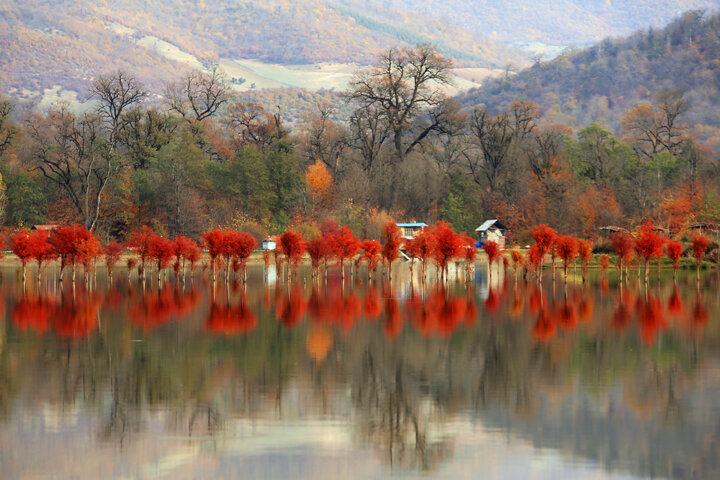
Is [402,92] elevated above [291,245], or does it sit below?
above

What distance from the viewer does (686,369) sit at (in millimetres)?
26188

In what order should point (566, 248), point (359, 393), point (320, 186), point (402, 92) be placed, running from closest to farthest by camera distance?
point (359, 393), point (566, 248), point (320, 186), point (402, 92)

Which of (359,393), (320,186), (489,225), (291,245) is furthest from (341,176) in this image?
(359,393)

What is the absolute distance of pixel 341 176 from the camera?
11512cm

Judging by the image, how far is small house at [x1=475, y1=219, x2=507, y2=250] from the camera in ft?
335

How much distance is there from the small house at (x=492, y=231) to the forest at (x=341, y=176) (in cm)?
176

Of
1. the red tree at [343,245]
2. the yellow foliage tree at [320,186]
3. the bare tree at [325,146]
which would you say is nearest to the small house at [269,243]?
the yellow foliage tree at [320,186]

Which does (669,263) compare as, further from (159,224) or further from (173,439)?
(173,439)

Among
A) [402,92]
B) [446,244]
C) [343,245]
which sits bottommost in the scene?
[343,245]

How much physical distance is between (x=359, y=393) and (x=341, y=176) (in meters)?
93.4

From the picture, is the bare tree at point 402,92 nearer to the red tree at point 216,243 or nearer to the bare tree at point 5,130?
the bare tree at point 5,130

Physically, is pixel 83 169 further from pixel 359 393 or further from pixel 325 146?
pixel 359 393

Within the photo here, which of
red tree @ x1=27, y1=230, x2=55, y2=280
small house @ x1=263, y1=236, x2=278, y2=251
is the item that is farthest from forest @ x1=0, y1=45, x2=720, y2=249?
red tree @ x1=27, y1=230, x2=55, y2=280

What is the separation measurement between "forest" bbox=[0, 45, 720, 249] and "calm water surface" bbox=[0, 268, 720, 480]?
55.9 meters
